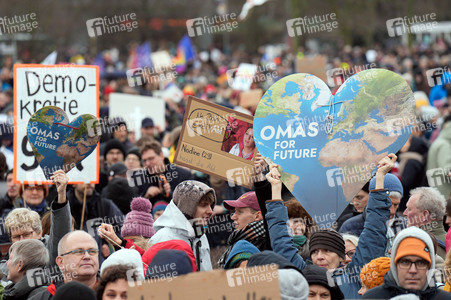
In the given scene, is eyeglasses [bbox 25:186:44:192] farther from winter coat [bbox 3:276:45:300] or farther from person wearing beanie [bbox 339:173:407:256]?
person wearing beanie [bbox 339:173:407:256]

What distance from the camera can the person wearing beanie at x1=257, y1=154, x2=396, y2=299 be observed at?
5.21m

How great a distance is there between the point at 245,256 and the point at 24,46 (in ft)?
142

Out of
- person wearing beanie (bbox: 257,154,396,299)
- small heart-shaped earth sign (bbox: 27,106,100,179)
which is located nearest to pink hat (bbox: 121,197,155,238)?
small heart-shaped earth sign (bbox: 27,106,100,179)

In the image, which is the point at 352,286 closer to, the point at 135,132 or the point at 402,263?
the point at 402,263

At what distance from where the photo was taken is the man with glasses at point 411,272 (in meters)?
4.60

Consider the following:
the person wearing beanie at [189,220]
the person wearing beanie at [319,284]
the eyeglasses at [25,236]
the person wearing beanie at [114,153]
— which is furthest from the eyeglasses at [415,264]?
the person wearing beanie at [114,153]

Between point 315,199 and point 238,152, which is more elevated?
point 238,152

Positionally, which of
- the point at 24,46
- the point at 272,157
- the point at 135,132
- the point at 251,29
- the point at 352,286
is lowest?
the point at 352,286

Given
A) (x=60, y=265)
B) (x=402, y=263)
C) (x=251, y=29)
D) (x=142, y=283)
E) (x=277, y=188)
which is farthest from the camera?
(x=251, y=29)

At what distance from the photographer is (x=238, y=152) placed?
6.34 m

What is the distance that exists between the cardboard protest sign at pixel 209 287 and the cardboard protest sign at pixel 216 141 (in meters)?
2.19

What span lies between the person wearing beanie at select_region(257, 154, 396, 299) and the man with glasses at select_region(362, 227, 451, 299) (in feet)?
1.68

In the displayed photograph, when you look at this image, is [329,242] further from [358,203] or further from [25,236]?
[25,236]

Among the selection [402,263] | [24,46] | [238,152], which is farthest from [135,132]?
[24,46]
